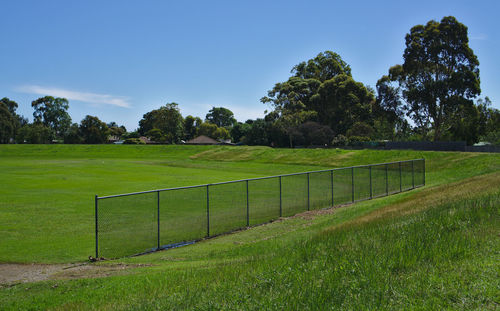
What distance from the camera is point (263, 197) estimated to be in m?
20.1

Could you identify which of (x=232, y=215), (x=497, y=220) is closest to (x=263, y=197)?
(x=232, y=215)

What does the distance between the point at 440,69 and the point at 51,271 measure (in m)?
69.8

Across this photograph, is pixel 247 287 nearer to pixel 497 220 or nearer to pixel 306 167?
pixel 497 220

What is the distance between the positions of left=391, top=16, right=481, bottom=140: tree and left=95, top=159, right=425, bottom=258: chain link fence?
157 feet

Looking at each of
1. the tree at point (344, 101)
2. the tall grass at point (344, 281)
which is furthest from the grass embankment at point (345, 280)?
the tree at point (344, 101)

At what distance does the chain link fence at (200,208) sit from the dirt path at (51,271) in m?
1.12

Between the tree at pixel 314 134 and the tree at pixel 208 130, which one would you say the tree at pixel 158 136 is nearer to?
the tree at pixel 208 130

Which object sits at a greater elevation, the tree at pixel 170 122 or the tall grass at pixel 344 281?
the tree at pixel 170 122

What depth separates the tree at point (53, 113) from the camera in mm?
158500

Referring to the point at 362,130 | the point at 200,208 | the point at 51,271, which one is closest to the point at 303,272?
the point at 51,271

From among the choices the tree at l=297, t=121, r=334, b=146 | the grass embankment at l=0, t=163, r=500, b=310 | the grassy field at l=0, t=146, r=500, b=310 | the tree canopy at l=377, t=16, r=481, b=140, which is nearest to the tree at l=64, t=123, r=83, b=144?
the tree at l=297, t=121, r=334, b=146

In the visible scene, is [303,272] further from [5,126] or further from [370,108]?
[5,126]

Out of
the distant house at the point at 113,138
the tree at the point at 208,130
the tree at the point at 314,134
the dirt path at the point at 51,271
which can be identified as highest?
the tree at the point at 208,130

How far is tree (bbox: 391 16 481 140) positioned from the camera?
63.7 m
